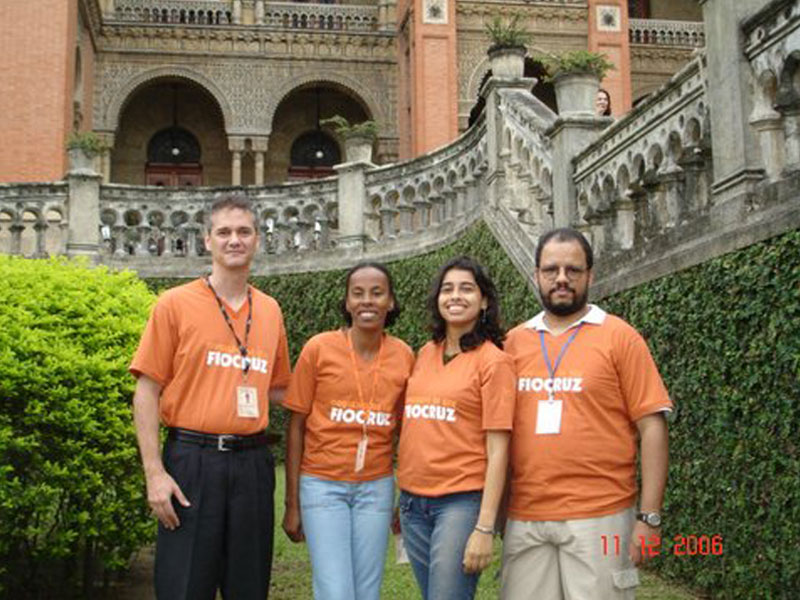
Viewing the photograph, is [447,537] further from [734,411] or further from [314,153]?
[314,153]

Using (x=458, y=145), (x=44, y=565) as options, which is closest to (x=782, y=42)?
(x=44, y=565)

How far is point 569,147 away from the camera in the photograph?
770 cm

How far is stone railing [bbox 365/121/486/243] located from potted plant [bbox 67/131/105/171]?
3979 mm

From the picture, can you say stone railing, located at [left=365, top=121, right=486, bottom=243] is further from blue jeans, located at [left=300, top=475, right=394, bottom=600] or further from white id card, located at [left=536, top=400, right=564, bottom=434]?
white id card, located at [left=536, top=400, right=564, bottom=434]

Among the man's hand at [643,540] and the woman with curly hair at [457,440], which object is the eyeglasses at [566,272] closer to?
the woman with curly hair at [457,440]

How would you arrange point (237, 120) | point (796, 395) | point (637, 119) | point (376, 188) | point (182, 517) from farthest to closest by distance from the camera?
point (237, 120) < point (376, 188) < point (637, 119) < point (796, 395) < point (182, 517)

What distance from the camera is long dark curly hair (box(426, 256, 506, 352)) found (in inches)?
135

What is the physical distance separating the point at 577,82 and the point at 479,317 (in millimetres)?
4818

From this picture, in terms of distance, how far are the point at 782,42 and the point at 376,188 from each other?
7705 millimetres

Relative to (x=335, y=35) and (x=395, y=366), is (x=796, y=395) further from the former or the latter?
(x=335, y=35)

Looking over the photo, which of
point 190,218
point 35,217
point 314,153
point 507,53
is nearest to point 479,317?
point 507,53

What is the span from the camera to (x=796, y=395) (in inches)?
164
